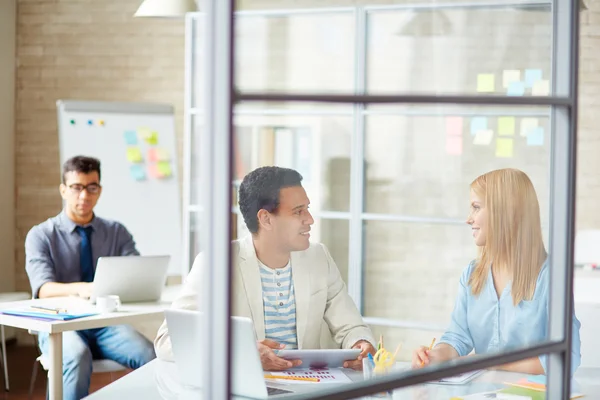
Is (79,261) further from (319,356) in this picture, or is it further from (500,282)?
(500,282)

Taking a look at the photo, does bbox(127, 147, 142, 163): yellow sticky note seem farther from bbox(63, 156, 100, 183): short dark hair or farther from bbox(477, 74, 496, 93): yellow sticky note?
bbox(477, 74, 496, 93): yellow sticky note

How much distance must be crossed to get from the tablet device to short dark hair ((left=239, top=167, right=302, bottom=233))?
55 centimetres

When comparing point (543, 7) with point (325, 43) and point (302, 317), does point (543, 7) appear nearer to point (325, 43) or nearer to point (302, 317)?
point (325, 43)

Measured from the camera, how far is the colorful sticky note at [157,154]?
18.1 ft

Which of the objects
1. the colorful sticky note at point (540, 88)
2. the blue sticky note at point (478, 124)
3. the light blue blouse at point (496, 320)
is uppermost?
the colorful sticky note at point (540, 88)

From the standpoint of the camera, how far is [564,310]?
185cm

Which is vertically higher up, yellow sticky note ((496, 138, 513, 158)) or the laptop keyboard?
yellow sticky note ((496, 138, 513, 158))

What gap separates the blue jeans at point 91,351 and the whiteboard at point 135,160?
62.7 inches

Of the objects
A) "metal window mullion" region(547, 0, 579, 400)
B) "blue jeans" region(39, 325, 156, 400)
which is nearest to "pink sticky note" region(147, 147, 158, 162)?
"blue jeans" region(39, 325, 156, 400)

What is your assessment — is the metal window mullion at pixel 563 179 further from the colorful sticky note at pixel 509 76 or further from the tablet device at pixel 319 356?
the colorful sticky note at pixel 509 76

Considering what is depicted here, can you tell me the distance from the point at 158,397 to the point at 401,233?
3.39 metres

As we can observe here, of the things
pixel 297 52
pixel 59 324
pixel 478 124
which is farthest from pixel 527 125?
pixel 59 324

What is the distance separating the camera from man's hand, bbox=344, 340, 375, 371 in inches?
92.5

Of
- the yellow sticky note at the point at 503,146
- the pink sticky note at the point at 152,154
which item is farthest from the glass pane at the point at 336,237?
the pink sticky note at the point at 152,154
